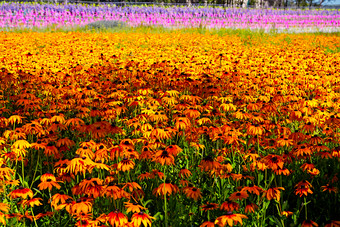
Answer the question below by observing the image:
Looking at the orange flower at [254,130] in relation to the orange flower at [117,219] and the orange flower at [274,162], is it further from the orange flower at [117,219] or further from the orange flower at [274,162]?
the orange flower at [117,219]

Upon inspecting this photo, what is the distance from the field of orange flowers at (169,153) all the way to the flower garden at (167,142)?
19 mm

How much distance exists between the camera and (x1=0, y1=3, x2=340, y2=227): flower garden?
3039mm

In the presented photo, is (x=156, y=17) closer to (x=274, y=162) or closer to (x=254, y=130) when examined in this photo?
(x=254, y=130)

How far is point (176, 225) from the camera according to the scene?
3213 millimetres

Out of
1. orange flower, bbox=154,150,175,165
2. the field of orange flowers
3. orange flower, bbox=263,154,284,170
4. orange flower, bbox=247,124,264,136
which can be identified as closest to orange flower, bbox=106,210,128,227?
the field of orange flowers

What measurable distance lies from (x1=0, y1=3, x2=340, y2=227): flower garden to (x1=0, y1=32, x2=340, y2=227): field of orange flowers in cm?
2

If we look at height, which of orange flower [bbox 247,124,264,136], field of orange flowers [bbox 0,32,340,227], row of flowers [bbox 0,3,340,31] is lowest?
field of orange flowers [bbox 0,32,340,227]

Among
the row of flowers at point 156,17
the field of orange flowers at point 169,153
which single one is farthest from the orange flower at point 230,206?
the row of flowers at point 156,17

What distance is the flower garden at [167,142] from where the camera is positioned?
3.04m

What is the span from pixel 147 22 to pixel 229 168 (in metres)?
21.2

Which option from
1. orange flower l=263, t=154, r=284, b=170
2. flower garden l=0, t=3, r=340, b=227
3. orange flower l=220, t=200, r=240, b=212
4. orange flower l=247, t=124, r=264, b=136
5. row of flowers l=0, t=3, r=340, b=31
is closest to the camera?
orange flower l=220, t=200, r=240, b=212

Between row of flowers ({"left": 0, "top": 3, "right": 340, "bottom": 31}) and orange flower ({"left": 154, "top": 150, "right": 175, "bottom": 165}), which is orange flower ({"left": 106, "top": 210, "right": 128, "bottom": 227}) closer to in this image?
orange flower ({"left": 154, "top": 150, "right": 175, "bottom": 165})

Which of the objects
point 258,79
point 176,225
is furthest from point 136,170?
point 258,79

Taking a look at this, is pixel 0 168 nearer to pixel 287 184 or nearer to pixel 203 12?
pixel 287 184
